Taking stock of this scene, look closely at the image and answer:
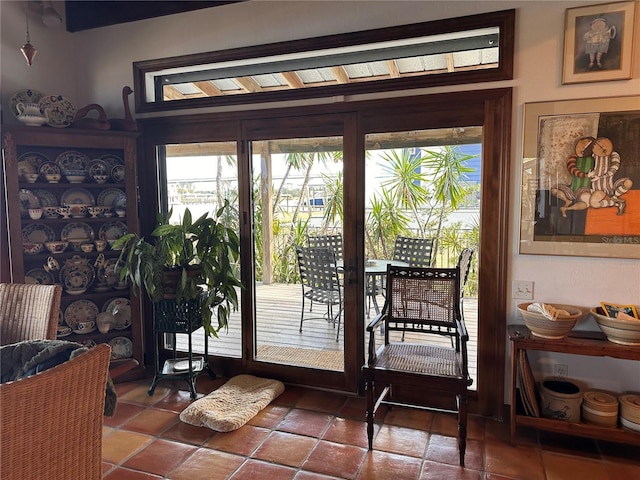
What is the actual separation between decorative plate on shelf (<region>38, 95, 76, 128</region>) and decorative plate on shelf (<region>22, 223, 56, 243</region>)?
0.78m

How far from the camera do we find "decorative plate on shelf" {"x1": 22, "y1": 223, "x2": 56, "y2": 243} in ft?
10.7

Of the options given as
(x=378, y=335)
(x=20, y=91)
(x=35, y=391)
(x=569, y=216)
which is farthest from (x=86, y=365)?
(x=20, y=91)

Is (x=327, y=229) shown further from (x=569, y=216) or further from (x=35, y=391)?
(x=35, y=391)

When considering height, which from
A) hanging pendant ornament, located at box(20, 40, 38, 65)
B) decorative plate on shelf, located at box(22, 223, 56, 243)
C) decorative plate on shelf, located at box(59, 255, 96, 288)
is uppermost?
hanging pendant ornament, located at box(20, 40, 38, 65)

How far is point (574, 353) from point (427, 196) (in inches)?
50.4

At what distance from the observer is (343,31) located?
2.89 m

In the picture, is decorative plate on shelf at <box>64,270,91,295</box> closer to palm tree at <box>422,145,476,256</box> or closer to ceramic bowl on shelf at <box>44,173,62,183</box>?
ceramic bowl on shelf at <box>44,173,62,183</box>

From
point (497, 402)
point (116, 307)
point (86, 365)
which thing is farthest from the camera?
point (116, 307)

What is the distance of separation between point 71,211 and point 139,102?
1021 mm

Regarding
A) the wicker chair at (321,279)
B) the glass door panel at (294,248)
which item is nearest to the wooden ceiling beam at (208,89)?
the glass door panel at (294,248)

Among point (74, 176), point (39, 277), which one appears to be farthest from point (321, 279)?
point (39, 277)

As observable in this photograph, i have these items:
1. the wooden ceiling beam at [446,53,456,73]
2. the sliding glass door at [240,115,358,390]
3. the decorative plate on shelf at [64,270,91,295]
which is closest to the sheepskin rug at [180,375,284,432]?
the sliding glass door at [240,115,358,390]

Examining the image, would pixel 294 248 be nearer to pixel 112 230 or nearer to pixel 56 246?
pixel 112 230

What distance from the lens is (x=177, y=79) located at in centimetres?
350
